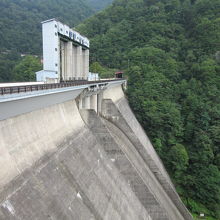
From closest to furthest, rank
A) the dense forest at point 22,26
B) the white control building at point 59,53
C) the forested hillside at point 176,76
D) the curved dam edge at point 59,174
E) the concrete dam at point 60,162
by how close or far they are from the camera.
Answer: the curved dam edge at point 59,174
the concrete dam at point 60,162
the white control building at point 59,53
the forested hillside at point 176,76
the dense forest at point 22,26

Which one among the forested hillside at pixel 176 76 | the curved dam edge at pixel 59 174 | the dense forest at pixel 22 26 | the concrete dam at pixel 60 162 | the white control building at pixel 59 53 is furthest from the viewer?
the dense forest at pixel 22 26

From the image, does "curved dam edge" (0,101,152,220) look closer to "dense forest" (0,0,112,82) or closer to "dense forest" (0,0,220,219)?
"dense forest" (0,0,220,219)

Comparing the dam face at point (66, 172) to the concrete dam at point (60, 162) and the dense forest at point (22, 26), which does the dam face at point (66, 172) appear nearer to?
the concrete dam at point (60, 162)

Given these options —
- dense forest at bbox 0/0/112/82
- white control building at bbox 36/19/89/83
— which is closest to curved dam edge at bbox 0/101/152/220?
white control building at bbox 36/19/89/83

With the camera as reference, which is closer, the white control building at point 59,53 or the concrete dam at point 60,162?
the concrete dam at point 60,162

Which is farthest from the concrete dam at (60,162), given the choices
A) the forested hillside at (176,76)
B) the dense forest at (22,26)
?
the dense forest at (22,26)

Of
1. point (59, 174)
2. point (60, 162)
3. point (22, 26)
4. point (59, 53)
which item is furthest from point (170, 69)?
point (22, 26)

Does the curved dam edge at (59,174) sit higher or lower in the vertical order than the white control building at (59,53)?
lower
